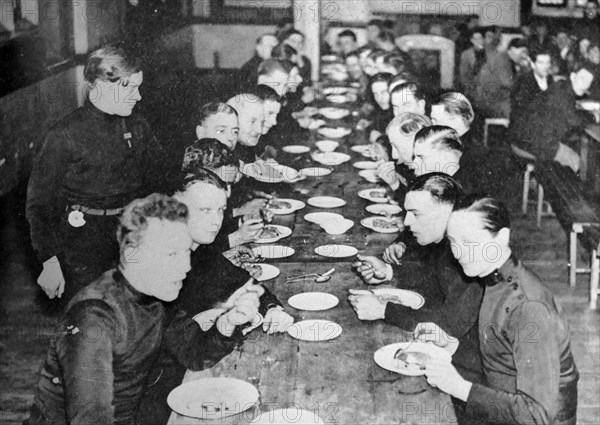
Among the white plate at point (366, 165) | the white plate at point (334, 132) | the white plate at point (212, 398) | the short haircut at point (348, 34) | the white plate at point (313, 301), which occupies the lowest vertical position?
the white plate at point (212, 398)

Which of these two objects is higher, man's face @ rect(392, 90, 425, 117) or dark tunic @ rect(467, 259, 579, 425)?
man's face @ rect(392, 90, 425, 117)

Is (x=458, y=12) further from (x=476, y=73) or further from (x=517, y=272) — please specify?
(x=517, y=272)

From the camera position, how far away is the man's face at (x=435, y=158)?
12.1 ft

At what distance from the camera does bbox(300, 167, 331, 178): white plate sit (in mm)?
4895

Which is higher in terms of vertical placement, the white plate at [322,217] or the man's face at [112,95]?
the man's face at [112,95]

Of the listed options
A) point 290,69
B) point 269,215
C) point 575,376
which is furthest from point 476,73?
point 575,376

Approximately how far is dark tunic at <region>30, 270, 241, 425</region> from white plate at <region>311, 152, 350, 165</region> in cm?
271

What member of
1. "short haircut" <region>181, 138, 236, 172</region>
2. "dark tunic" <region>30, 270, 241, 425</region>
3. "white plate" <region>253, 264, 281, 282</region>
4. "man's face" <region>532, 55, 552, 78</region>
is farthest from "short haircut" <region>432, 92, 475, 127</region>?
"man's face" <region>532, 55, 552, 78</region>

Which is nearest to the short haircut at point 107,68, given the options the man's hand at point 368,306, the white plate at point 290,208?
the white plate at point 290,208

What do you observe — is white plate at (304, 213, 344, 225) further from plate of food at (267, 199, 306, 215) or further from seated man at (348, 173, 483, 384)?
seated man at (348, 173, 483, 384)

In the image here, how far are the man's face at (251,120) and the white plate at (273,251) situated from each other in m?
1.39

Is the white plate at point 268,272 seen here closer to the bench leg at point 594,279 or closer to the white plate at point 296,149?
the white plate at point 296,149

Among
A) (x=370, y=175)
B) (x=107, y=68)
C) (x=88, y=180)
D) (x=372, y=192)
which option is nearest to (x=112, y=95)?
(x=107, y=68)

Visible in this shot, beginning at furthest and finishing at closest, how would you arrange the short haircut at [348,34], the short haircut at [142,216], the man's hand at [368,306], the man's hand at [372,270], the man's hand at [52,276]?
the short haircut at [348,34] → the man's hand at [52,276] → the man's hand at [372,270] → the man's hand at [368,306] → the short haircut at [142,216]
